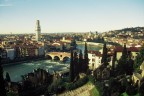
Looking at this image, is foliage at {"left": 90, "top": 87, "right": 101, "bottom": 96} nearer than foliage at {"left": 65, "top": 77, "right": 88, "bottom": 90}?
Yes

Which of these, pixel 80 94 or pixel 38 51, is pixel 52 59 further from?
pixel 80 94

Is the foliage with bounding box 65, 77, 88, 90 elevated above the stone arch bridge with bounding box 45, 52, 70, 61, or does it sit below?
above

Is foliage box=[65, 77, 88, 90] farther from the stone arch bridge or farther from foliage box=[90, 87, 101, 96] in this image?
the stone arch bridge

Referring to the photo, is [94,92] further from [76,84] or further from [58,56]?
[58,56]

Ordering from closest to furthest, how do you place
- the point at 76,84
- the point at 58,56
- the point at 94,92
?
1. the point at 94,92
2. the point at 76,84
3. the point at 58,56

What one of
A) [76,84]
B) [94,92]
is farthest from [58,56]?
[94,92]

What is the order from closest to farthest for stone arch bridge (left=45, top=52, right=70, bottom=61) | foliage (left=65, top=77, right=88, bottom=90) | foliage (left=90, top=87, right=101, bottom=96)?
foliage (left=90, top=87, right=101, bottom=96) → foliage (left=65, top=77, right=88, bottom=90) → stone arch bridge (left=45, top=52, right=70, bottom=61)

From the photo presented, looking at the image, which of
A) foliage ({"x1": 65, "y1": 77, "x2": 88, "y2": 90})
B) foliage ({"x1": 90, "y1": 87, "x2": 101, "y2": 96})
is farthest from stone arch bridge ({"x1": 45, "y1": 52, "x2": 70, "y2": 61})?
foliage ({"x1": 90, "y1": 87, "x2": 101, "y2": 96})

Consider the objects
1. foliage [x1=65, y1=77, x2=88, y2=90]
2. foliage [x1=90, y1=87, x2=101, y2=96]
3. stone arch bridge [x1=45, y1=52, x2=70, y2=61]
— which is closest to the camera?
foliage [x1=90, y1=87, x2=101, y2=96]

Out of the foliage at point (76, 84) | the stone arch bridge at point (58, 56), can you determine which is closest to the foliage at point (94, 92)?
the foliage at point (76, 84)

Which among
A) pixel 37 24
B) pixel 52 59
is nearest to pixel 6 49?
pixel 52 59

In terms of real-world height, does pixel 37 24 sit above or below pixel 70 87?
above
